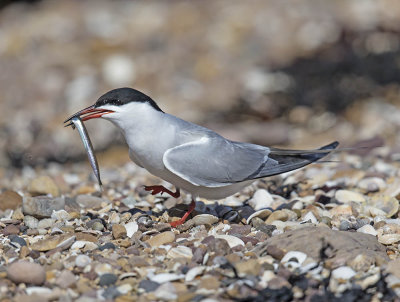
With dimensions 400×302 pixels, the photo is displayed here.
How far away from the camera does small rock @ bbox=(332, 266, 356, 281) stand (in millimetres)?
3056

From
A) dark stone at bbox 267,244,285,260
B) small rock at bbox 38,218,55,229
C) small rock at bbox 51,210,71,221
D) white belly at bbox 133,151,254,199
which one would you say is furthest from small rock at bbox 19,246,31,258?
dark stone at bbox 267,244,285,260

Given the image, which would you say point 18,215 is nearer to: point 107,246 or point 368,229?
point 107,246

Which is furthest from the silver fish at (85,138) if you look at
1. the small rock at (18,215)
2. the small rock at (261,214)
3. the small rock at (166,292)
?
the small rock at (166,292)

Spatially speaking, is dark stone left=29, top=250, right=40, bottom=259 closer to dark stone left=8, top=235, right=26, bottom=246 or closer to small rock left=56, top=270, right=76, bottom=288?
dark stone left=8, top=235, right=26, bottom=246

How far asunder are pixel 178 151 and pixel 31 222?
1.08m

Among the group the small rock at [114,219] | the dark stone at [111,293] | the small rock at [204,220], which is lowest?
the small rock at [204,220]

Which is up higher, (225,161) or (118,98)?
(118,98)

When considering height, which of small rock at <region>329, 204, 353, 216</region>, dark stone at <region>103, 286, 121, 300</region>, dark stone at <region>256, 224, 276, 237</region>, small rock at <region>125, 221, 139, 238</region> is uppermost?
dark stone at <region>103, 286, 121, 300</region>

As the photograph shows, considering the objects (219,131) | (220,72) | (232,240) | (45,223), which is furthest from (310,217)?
(220,72)

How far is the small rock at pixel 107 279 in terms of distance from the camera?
3026 millimetres

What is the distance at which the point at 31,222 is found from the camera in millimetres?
4059

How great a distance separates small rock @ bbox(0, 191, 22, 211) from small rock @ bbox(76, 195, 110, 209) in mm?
435

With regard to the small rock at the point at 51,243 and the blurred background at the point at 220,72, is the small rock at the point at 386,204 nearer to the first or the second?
the blurred background at the point at 220,72

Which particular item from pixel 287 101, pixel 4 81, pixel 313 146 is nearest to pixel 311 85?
pixel 287 101
